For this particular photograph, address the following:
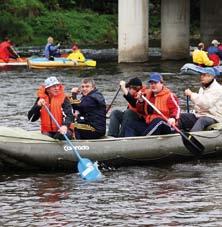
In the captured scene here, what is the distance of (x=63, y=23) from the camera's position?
191ft

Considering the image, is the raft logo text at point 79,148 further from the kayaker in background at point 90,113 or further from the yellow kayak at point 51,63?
the yellow kayak at point 51,63

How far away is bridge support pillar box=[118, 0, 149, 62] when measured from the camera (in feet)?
116

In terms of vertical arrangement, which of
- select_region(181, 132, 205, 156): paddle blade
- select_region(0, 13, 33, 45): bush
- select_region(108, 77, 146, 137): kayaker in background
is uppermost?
select_region(108, 77, 146, 137): kayaker in background

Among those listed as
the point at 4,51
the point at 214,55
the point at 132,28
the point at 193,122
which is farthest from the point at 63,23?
the point at 193,122

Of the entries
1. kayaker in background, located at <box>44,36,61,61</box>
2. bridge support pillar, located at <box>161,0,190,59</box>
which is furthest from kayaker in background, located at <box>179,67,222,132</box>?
bridge support pillar, located at <box>161,0,190,59</box>

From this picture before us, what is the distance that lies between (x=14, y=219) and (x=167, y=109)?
13.7ft

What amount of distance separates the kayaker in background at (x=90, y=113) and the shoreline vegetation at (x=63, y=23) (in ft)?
132

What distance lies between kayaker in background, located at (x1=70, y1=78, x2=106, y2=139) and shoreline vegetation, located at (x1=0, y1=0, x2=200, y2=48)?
40.2 metres

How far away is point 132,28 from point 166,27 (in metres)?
5.90

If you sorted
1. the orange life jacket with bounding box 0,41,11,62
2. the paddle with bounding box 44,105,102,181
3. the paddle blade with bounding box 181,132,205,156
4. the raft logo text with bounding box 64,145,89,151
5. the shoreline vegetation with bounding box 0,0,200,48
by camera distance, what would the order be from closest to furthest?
1. the paddle with bounding box 44,105,102,181
2. the raft logo text with bounding box 64,145,89,151
3. the paddle blade with bounding box 181,132,205,156
4. the orange life jacket with bounding box 0,41,11,62
5. the shoreline vegetation with bounding box 0,0,200,48

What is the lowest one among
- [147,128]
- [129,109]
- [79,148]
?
[79,148]

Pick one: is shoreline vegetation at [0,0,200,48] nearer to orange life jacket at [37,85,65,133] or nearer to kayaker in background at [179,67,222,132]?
kayaker in background at [179,67,222,132]

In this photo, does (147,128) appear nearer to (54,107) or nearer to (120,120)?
(120,120)

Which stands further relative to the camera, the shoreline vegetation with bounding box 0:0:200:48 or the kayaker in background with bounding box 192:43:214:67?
the shoreline vegetation with bounding box 0:0:200:48
